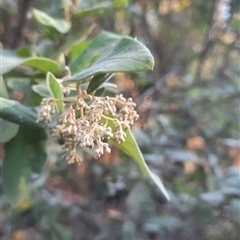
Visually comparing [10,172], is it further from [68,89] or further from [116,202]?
[116,202]

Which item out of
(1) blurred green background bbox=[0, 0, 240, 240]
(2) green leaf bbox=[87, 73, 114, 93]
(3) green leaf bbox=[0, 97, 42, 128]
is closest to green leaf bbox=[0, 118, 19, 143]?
(3) green leaf bbox=[0, 97, 42, 128]

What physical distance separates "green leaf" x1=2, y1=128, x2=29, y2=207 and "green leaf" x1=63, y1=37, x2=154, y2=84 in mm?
197

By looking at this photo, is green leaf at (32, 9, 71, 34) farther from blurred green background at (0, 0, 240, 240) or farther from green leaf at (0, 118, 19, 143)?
blurred green background at (0, 0, 240, 240)

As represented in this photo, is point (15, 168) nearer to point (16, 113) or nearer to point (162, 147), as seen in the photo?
point (16, 113)

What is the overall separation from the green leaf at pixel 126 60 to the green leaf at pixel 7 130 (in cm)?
15

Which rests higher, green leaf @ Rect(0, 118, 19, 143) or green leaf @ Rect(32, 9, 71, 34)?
green leaf @ Rect(32, 9, 71, 34)

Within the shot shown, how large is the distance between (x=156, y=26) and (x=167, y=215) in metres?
0.55

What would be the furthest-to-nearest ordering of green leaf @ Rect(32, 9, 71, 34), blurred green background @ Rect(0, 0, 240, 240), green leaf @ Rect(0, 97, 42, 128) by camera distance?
1. blurred green background @ Rect(0, 0, 240, 240)
2. green leaf @ Rect(32, 9, 71, 34)
3. green leaf @ Rect(0, 97, 42, 128)

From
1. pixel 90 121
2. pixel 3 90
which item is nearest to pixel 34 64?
pixel 3 90

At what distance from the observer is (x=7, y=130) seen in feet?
1.62

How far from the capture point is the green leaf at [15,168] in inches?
21.1

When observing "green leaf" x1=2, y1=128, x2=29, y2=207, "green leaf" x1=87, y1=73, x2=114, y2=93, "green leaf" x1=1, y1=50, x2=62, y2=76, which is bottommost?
"green leaf" x1=2, y1=128, x2=29, y2=207

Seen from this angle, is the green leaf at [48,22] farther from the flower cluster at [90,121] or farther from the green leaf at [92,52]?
the flower cluster at [90,121]

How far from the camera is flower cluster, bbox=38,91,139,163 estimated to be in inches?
15.1
